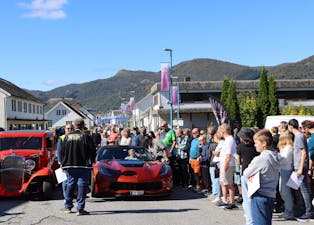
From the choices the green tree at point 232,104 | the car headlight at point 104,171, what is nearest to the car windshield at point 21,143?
the car headlight at point 104,171

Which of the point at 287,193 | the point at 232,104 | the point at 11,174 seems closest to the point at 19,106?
the point at 232,104

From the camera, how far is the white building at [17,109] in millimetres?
59812

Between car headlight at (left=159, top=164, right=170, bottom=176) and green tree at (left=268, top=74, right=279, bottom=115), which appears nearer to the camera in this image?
car headlight at (left=159, top=164, right=170, bottom=176)

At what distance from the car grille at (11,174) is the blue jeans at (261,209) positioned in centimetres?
766

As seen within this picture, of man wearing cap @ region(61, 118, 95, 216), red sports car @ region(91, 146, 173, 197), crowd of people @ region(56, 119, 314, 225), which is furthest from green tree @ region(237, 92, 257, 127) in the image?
man wearing cap @ region(61, 118, 95, 216)

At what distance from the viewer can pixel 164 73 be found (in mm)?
36750

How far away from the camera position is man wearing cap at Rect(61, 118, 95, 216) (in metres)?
9.84

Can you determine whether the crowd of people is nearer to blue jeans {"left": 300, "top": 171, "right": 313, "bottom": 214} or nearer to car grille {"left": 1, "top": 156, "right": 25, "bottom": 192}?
blue jeans {"left": 300, "top": 171, "right": 313, "bottom": 214}

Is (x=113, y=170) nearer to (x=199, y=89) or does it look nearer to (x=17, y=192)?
(x=17, y=192)

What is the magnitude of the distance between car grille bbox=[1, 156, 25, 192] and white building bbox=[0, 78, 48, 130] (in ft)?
162

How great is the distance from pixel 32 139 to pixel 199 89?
54300 millimetres

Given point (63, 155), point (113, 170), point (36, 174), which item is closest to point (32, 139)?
point (36, 174)

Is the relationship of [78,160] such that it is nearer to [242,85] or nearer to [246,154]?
[246,154]

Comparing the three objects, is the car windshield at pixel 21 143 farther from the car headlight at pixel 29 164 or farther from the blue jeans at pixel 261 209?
the blue jeans at pixel 261 209
